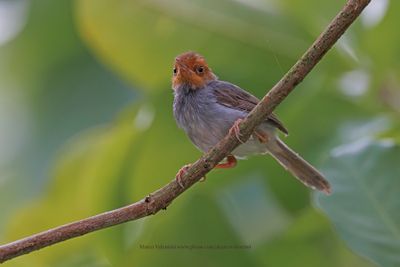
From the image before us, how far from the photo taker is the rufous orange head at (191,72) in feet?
7.50

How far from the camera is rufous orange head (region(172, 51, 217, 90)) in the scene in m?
2.29

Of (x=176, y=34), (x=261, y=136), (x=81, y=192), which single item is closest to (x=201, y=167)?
(x=261, y=136)

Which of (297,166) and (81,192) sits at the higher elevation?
(297,166)

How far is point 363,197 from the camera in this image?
90.4 inches

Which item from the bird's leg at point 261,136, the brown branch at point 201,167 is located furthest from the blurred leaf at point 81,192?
the brown branch at point 201,167

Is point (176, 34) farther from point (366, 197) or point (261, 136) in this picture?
point (366, 197)

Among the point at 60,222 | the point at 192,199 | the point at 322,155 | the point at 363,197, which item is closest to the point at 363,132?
the point at 322,155

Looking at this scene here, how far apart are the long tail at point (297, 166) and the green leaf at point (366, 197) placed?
77mm

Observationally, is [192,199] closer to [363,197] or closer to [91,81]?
[363,197]

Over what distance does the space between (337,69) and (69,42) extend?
130 centimetres

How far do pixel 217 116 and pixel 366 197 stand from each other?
2.02 feet

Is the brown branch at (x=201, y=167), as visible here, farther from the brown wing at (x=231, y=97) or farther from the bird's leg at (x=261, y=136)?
the brown wing at (x=231, y=97)

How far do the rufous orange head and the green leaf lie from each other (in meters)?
0.51

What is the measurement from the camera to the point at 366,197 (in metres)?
2.29
